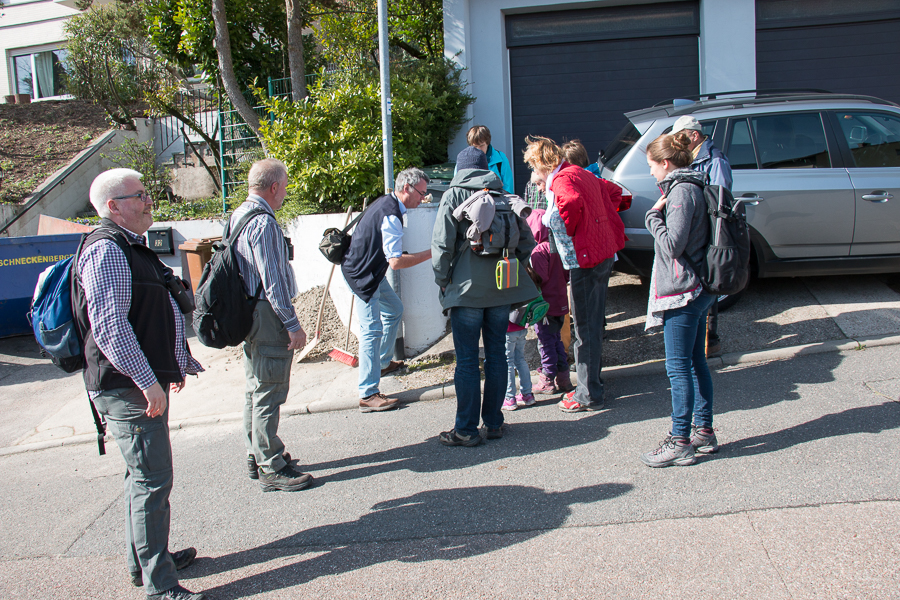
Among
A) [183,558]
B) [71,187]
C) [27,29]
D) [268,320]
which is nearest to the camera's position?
[183,558]

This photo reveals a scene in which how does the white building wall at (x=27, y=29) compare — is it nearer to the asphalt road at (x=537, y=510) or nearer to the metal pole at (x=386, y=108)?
the metal pole at (x=386, y=108)

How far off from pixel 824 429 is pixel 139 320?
3.87 m

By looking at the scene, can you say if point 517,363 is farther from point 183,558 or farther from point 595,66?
point 595,66

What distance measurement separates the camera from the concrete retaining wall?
11.4 m

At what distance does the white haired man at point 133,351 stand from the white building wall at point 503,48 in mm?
6812

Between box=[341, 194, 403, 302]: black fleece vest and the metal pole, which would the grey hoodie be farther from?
the metal pole

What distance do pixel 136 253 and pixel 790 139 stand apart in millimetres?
5448

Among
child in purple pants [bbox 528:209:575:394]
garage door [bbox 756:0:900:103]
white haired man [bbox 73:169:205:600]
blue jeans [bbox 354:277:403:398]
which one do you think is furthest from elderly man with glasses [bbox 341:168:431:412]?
garage door [bbox 756:0:900:103]

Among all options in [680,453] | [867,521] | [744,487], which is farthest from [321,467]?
[867,521]

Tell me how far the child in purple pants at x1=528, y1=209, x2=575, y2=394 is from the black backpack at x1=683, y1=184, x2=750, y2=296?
141cm

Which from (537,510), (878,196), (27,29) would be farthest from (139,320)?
(27,29)

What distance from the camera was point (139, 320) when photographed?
2787 mm

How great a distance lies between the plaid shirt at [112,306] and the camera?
2.66 metres

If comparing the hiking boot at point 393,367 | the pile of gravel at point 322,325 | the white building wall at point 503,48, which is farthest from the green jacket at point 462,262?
the white building wall at point 503,48
